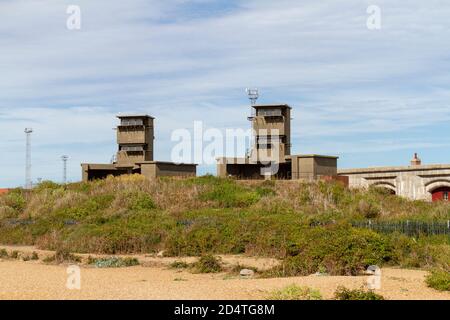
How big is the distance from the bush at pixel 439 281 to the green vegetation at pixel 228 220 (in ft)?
9.88

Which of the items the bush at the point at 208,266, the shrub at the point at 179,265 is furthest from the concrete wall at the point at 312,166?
the bush at the point at 208,266

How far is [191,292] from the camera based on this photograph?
40.7 feet

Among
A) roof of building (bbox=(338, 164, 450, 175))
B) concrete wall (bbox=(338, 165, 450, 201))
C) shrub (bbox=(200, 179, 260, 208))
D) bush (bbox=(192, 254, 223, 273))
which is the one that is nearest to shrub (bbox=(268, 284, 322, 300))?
bush (bbox=(192, 254, 223, 273))

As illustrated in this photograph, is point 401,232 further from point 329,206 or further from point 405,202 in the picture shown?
point 405,202

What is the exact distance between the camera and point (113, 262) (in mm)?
21344

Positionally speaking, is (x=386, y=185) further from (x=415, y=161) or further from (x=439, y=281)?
(x=439, y=281)

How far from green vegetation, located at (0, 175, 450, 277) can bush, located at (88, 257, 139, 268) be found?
2.12 metres

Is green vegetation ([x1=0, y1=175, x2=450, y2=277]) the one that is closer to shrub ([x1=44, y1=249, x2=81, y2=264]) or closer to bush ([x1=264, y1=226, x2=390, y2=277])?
bush ([x1=264, y1=226, x2=390, y2=277])

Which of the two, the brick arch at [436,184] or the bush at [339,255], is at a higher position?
the brick arch at [436,184]

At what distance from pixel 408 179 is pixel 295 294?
1328 inches

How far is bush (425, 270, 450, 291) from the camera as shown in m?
13.2

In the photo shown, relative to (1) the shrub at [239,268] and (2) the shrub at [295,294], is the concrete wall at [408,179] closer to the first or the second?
(1) the shrub at [239,268]

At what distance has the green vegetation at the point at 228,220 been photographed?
725 inches
